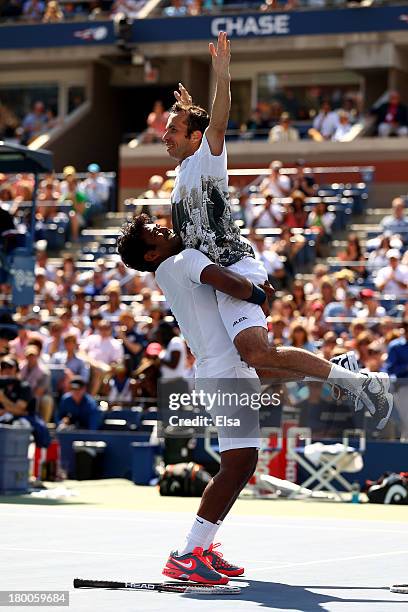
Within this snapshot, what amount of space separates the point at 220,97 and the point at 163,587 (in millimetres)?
2483

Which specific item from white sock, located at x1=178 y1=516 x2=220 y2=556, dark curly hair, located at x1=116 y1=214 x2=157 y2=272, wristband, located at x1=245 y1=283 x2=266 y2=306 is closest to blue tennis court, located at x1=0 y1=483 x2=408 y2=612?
white sock, located at x1=178 y1=516 x2=220 y2=556

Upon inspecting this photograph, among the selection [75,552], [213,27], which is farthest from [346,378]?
[213,27]

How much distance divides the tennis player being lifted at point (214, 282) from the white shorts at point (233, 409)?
0.04 ft

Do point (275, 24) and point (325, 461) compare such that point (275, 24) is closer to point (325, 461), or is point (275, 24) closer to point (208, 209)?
point (325, 461)

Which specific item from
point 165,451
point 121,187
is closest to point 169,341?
point 165,451

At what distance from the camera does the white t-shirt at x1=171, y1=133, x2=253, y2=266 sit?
7.66m

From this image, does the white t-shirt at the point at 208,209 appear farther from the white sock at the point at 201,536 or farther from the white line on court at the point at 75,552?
the white line on court at the point at 75,552

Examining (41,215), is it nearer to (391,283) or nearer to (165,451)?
(391,283)

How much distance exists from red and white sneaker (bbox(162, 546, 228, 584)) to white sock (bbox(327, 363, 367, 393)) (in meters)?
1.13

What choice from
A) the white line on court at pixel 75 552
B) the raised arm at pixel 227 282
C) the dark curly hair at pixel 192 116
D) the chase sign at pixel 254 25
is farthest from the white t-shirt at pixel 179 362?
the chase sign at pixel 254 25

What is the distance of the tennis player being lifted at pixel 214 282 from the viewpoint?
24.7 feet

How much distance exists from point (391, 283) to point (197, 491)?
6131 mm

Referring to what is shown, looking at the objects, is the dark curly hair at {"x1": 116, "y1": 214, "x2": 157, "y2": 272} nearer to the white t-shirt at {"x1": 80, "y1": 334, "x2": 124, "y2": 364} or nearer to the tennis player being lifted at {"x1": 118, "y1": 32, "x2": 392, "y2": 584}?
the tennis player being lifted at {"x1": 118, "y1": 32, "x2": 392, "y2": 584}

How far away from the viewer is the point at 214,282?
24.6ft
